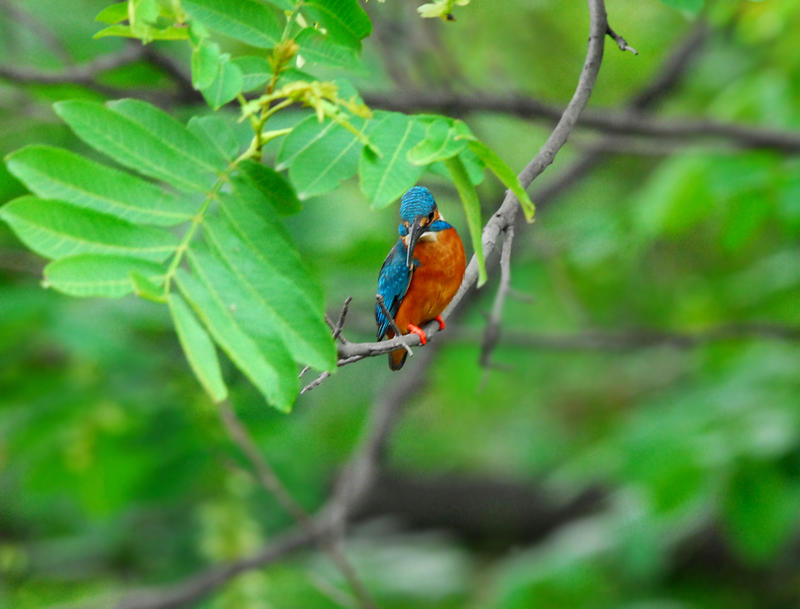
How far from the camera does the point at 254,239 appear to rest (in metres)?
1.54

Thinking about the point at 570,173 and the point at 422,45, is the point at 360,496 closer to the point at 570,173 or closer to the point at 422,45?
the point at 570,173

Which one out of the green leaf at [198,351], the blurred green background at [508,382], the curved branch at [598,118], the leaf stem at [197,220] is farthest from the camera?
the blurred green background at [508,382]

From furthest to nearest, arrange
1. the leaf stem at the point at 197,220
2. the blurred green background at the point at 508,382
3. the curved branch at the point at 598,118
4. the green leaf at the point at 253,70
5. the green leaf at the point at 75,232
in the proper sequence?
the blurred green background at the point at 508,382 → the curved branch at the point at 598,118 → the green leaf at the point at 253,70 → the leaf stem at the point at 197,220 → the green leaf at the point at 75,232

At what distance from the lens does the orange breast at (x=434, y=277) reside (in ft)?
5.91

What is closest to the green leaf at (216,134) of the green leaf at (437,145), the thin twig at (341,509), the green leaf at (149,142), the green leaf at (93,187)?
the green leaf at (149,142)

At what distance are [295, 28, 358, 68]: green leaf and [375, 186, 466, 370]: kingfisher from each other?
29 centimetres

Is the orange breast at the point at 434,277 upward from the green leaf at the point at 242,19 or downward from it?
downward

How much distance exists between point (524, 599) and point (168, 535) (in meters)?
2.34

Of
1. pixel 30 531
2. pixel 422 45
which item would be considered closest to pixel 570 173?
pixel 422 45

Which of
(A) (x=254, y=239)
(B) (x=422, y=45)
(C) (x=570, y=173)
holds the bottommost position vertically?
(C) (x=570, y=173)

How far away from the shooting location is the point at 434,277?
1839 millimetres

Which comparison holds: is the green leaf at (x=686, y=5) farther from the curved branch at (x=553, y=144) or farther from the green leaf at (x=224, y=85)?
the green leaf at (x=224, y=85)

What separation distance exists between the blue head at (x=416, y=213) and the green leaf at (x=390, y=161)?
24 cm

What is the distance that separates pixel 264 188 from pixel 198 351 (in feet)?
1.20
